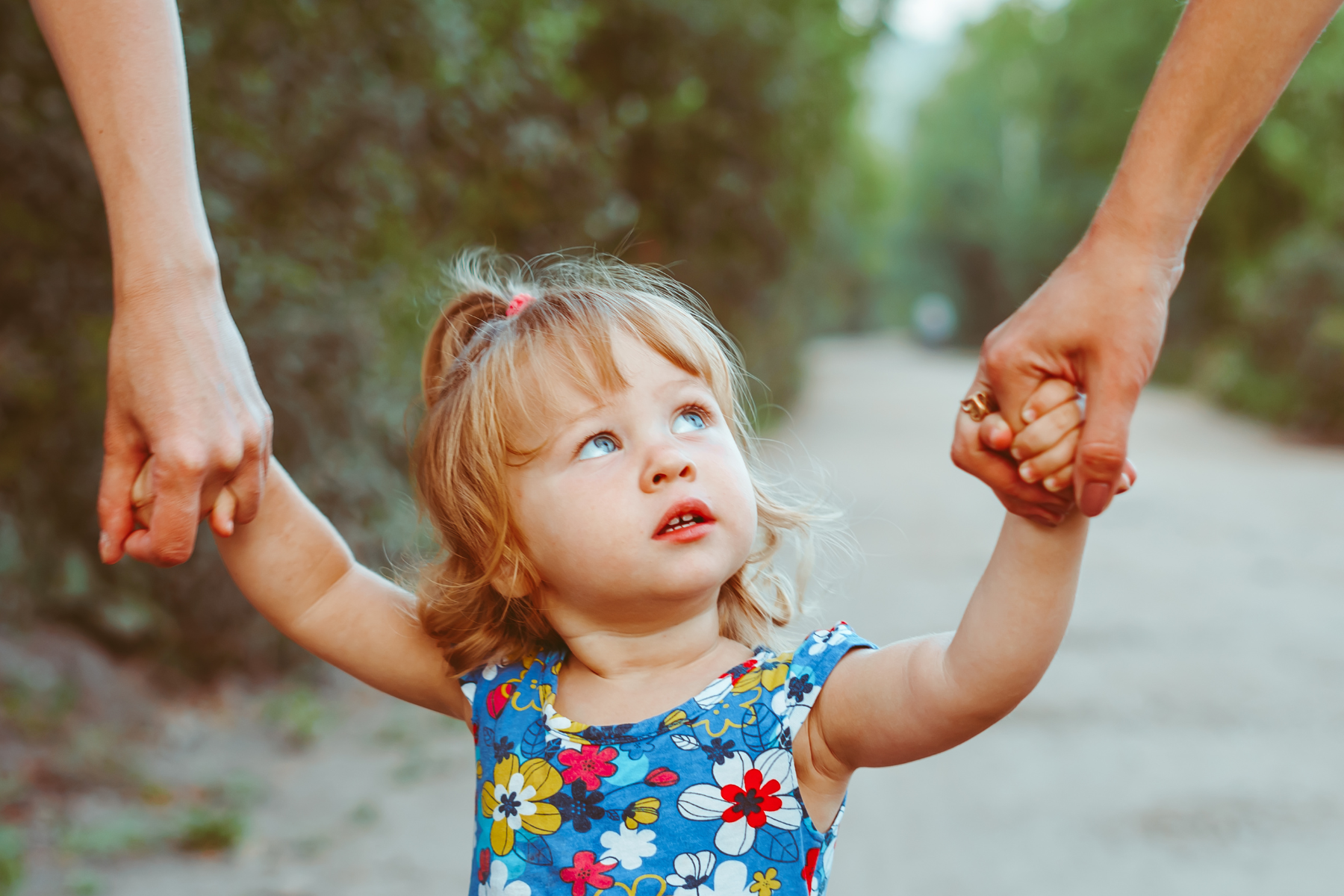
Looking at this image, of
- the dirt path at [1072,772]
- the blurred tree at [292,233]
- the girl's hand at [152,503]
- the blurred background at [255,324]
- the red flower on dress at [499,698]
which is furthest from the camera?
the blurred tree at [292,233]

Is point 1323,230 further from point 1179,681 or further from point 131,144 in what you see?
point 131,144

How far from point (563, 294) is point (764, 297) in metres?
12.8

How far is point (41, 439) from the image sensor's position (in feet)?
14.4

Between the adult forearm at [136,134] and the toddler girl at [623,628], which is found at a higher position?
the adult forearm at [136,134]

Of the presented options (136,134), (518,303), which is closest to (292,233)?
(518,303)

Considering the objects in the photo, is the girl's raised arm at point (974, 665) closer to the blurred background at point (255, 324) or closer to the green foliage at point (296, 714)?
the blurred background at point (255, 324)

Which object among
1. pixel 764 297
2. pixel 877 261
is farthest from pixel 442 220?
pixel 877 261

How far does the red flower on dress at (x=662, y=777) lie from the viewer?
4.58 ft

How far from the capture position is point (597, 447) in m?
1.47

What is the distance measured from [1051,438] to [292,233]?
395 centimetres

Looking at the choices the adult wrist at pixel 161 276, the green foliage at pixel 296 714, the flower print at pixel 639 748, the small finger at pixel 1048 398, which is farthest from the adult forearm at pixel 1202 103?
the green foliage at pixel 296 714

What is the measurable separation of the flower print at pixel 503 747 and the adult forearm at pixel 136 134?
68 cm

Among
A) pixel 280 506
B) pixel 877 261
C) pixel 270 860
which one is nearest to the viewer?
pixel 280 506

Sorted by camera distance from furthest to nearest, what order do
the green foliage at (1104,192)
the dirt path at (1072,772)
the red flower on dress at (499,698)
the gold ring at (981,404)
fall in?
the green foliage at (1104,192)
the dirt path at (1072,772)
the red flower on dress at (499,698)
the gold ring at (981,404)
